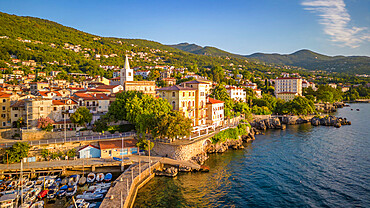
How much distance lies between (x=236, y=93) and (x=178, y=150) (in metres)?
51.1

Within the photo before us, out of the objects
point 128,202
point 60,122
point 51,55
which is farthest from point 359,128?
point 51,55

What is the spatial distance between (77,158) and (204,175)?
1867 centimetres

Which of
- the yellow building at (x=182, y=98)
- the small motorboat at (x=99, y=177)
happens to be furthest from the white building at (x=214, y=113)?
the small motorboat at (x=99, y=177)

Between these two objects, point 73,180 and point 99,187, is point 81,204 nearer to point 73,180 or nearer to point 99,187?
point 99,187

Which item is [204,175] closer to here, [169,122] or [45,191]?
[169,122]

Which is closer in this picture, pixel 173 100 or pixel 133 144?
pixel 133 144

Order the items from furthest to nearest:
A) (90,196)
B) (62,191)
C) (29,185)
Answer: (29,185), (62,191), (90,196)

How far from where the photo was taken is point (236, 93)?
79.8 meters

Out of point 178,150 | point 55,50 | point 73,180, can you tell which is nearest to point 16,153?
point 73,180

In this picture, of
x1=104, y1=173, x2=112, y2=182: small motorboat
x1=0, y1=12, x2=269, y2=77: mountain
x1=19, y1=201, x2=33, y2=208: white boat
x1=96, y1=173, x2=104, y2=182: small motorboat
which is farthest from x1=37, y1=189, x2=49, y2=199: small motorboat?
x1=0, y1=12, x2=269, y2=77: mountain

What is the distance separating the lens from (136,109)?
1476 inches

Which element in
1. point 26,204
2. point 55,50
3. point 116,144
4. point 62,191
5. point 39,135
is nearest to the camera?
point 26,204

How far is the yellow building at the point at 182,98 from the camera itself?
4144cm

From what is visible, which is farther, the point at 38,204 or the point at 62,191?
the point at 62,191
